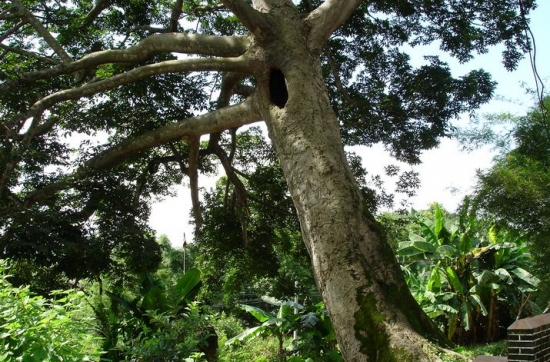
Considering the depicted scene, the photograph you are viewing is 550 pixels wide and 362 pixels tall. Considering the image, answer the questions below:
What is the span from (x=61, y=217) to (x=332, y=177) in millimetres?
3980

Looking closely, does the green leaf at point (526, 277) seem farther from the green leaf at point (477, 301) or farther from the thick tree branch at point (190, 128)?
the thick tree branch at point (190, 128)

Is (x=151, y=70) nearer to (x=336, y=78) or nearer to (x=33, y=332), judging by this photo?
(x=336, y=78)

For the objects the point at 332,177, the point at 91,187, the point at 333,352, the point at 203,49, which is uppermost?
the point at 203,49

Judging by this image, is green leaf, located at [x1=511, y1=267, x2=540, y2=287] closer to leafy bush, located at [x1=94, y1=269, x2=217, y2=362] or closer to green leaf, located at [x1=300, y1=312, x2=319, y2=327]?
green leaf, located at [x1=300, y1=312, x2=319, y2=327]

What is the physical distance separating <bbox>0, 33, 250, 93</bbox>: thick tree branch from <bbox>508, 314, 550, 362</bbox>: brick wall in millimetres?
4792

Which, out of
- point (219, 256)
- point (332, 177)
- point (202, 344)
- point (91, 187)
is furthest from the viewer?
point (219, 256)

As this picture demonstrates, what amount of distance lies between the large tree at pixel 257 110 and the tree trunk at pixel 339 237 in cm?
1

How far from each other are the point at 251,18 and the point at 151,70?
1641mm

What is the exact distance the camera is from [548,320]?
4684 mm

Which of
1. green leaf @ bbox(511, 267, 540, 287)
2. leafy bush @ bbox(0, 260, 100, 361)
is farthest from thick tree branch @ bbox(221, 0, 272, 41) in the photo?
green leaf @ bbox(511, 267, 540, 287)

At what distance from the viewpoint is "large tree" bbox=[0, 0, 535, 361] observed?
5.27m

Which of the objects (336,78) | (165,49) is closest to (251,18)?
(165,49)

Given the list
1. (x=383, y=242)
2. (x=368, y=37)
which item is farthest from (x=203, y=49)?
(x=368, y=37)

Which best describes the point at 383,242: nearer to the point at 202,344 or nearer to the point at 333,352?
the point at 202,344
